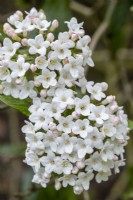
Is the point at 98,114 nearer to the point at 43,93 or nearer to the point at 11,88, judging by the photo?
the point at 43,93

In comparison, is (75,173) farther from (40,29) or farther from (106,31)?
(106,31)

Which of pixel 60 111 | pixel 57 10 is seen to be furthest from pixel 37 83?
pixel 57 10

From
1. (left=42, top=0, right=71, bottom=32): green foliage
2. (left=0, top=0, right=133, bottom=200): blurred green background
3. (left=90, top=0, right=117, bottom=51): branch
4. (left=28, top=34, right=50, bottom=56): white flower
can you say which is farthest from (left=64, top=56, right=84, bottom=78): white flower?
(left=90, top=0, right=117, bottom=51): branch

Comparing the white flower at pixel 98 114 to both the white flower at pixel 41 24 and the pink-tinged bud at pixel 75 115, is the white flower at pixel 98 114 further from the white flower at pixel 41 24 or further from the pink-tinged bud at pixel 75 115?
the white flower at pixel 41 24

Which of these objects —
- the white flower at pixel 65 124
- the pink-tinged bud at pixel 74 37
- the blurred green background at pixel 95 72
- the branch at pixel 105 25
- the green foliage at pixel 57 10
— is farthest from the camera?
the branch at pixel 105 25

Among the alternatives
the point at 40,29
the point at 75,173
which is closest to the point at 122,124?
the point at 75,173

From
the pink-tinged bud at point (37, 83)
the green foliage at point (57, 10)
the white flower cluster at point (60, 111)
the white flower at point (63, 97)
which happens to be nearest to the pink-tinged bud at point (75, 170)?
the white flower cluster at point (60, 111)

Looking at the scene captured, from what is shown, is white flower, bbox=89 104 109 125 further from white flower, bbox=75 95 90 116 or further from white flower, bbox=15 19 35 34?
white flower, bbox=15 19 35 34
